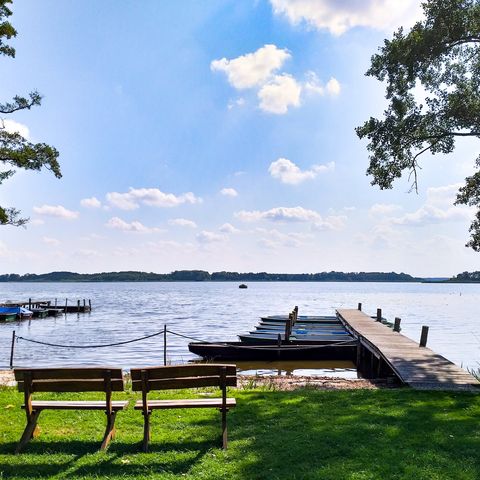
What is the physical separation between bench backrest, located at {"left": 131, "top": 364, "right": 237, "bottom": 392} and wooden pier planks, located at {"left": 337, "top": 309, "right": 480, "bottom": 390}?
6.12 metres

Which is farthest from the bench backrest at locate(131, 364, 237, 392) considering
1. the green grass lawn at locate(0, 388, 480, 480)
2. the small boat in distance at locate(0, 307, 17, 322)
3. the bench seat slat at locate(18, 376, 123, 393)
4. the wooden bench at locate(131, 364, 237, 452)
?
the small boat in distance at locate(0, 307, 17, 322)

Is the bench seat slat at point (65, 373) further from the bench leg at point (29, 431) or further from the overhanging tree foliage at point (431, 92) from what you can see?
the overhanging tree foliage at point (431, 92)

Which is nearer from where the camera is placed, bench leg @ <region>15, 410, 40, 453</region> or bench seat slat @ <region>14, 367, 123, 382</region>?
bench leg @ <region>15, 410, 40, 453</region>

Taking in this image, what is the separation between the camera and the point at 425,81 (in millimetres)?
18188

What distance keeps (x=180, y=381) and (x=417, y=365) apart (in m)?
9.19

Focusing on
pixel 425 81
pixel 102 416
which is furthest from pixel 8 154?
pixel 425 81

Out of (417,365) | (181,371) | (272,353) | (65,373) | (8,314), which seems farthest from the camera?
(8,314)

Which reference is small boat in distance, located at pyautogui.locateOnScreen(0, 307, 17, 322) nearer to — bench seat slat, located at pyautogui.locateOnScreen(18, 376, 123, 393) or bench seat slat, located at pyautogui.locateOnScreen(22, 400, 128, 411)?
bench seat slat, located at pyautogui.locateOnScreen(22, 400, 128, 411)

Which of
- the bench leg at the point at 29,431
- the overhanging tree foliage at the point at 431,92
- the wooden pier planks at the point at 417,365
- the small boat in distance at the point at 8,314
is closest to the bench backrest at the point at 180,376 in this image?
the bench leg at the point at 29,431

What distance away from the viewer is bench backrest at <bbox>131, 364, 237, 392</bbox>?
6.72 m

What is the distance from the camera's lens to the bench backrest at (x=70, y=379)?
6.89 meters

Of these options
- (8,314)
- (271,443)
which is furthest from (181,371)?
(8,314)

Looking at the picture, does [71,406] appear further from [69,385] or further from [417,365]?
[417,365]

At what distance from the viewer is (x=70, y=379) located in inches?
277
